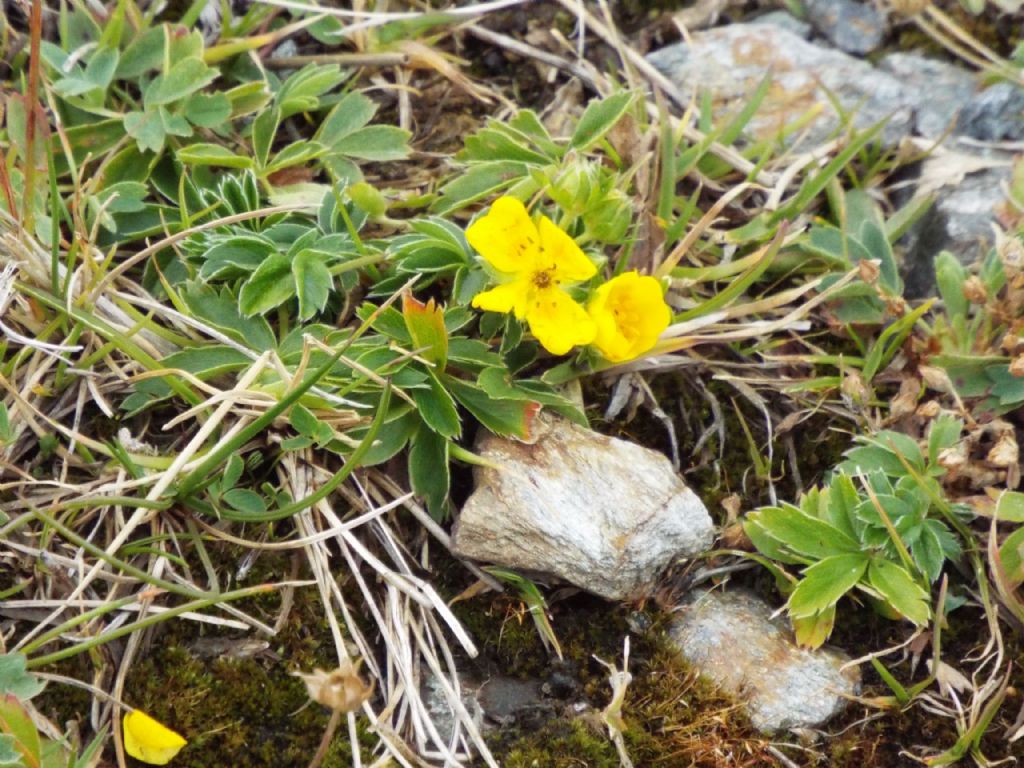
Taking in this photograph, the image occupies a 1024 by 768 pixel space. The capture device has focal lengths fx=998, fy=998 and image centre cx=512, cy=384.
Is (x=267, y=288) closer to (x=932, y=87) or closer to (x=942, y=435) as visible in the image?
(x=942, y=435)

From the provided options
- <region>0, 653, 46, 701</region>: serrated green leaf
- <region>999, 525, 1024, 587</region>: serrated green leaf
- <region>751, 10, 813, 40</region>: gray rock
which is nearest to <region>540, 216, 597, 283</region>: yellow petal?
<region>999, 525, 1024, 587</region>: serrated green leaf

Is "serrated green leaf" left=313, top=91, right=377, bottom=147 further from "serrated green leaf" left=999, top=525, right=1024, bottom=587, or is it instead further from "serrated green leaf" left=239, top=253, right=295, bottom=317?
"serrated green leaf" left=999, top=525, right=1024, bottom=587

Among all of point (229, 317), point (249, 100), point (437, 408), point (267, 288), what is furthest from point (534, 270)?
point (249, 100)

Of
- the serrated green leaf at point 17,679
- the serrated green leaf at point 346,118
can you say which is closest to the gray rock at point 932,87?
the serrated green leaf at point 346,118

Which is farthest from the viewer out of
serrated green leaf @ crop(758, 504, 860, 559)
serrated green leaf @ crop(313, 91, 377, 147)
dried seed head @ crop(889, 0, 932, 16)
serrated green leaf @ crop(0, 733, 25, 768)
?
dried seed head @ crop(889, 0, 932, 16)

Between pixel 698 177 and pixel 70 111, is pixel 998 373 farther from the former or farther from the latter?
pixel 70 111
